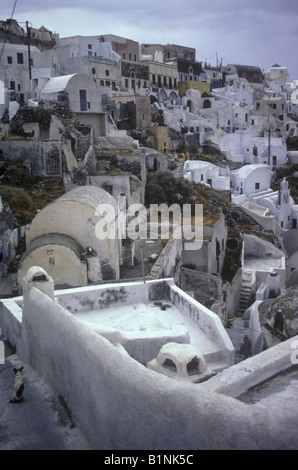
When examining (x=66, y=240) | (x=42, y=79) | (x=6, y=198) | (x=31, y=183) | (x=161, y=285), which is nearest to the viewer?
(x=161, y=285)

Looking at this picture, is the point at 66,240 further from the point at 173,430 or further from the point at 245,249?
the point at 245,249

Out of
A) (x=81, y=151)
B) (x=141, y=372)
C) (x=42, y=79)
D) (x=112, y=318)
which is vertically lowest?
(x=112, y=318)

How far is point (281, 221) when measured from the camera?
30.3 meters

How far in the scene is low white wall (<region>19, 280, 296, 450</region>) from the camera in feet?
10.2

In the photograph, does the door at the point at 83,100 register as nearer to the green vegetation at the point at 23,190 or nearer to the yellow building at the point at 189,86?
the green vegetation at the point at 23,190

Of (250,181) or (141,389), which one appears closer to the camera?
(141,389)

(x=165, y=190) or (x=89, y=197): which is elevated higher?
(x=89, y=197)

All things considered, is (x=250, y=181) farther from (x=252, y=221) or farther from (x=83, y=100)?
(x=83, y=100)

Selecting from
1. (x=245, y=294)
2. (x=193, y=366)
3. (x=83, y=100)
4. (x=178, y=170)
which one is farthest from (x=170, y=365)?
(x=83, y=100)

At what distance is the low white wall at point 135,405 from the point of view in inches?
122

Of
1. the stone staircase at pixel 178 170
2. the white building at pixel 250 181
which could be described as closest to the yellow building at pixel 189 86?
the white building at pixel 250 181

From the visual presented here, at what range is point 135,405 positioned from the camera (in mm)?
3656

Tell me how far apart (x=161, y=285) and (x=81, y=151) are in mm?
11744

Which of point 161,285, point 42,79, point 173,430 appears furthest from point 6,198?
point 42,79
